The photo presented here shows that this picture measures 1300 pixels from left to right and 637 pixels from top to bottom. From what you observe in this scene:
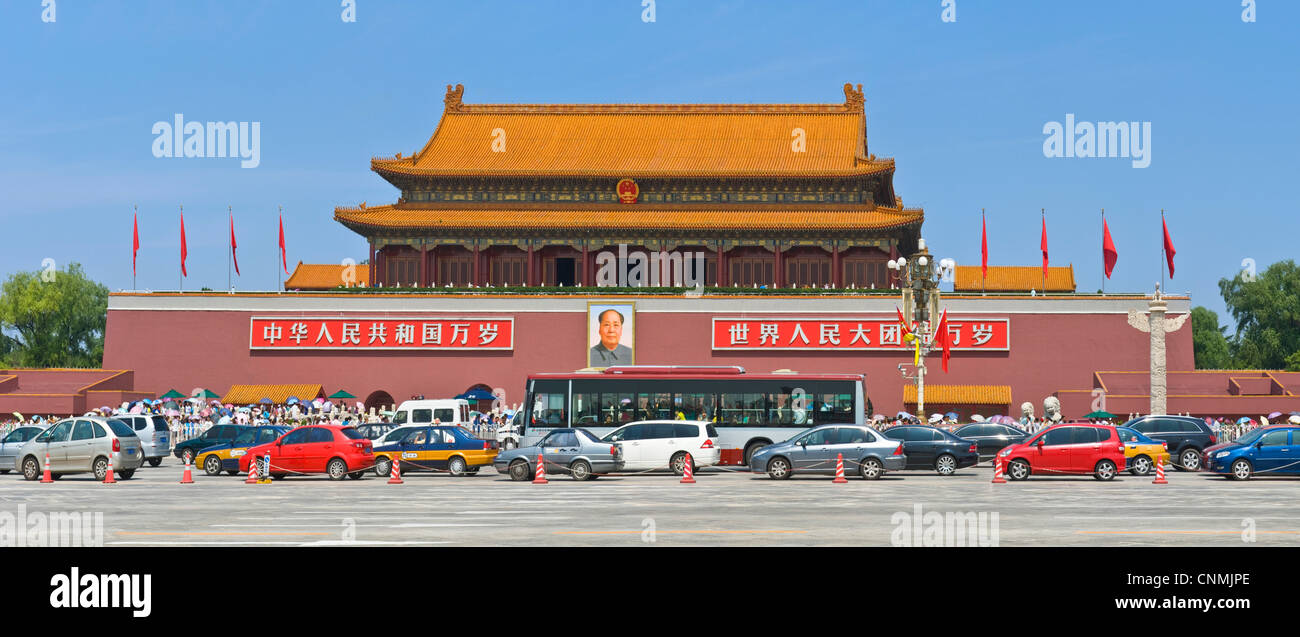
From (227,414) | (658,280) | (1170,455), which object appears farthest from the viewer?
(658,280)

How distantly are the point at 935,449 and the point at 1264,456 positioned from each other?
6.75m

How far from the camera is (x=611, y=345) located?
55.3 m

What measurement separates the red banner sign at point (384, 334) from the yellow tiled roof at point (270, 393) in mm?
1802

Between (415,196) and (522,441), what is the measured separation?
101 feet

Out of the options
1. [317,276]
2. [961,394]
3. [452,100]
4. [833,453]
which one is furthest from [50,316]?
[833,453]

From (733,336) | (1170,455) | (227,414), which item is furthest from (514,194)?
(1170,455)

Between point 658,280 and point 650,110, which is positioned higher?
point 650,110

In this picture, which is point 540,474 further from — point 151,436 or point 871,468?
point 151,436

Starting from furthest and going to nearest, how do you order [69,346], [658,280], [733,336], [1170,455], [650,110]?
[69,346] → [650,110] → [658,280] → [733,336] → [1170,455]

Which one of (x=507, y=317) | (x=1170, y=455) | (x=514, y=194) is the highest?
(x=514, y=194)

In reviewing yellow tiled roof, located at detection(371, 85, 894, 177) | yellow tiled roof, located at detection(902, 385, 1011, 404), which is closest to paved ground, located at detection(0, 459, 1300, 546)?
yellow tiled roof, located at detection(902, 385, 1011, 404)

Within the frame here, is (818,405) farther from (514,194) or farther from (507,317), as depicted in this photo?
(514,194)

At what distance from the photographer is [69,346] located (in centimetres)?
8262

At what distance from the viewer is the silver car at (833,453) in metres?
27.8
